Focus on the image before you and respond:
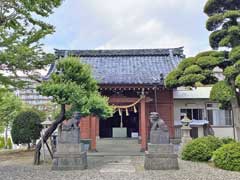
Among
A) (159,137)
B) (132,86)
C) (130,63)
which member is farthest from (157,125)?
(130,63)

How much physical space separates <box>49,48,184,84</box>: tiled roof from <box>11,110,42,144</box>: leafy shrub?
3788 mm

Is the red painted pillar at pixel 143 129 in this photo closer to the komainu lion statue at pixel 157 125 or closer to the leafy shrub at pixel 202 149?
the leafy shrub at pixel 202 149

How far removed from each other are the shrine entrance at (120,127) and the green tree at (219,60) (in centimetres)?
814

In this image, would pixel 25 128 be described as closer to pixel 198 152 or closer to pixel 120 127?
pixel 120 127

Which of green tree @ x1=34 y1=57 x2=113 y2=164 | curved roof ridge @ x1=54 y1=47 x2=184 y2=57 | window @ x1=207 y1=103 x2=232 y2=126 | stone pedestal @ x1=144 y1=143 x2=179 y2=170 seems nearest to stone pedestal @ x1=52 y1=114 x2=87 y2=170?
green tree @ x1=34 y1=57 x2=113 y2=164

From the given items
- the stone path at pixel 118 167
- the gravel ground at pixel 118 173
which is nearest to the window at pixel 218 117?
the gravel ground at pixel 118 173

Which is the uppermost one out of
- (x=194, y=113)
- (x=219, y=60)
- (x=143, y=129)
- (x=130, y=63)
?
(x=130, y=63)

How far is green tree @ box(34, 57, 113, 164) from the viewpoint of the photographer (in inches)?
311

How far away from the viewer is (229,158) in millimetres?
7250

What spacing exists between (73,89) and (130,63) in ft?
26.4

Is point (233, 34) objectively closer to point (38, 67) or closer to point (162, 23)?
point (162, 23)

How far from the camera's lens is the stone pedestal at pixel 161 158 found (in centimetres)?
746

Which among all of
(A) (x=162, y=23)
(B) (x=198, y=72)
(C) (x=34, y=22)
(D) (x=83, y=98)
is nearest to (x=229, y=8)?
(B) (x=198, y=72)

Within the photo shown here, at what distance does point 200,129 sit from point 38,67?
30.4 feet
